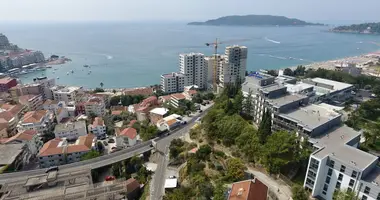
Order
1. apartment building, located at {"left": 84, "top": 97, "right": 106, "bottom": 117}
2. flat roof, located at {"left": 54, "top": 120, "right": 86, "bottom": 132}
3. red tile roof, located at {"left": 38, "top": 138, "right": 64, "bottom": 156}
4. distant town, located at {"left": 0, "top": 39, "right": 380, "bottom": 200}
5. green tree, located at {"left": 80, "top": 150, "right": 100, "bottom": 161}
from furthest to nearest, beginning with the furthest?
apartment building, located at {"left": 84, "top": 97, "right": 106, "bottom": 117} → flat roof, located at {"left": 54, "top": 120, "right": 86, "bottom": 132} → red tile roof, located at {"left": 38, "top": 138, "right": 64, "bottom": 156} → green tree, located at {"left": 80, "top": 150, "right": 100, "bottom": 161} → distant town, located at {"left": 0, "top": 39, "right": 380, "bottom": 200}

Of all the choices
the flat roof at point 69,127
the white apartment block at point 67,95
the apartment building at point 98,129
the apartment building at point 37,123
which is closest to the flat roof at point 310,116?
the apartment building at point 98,129

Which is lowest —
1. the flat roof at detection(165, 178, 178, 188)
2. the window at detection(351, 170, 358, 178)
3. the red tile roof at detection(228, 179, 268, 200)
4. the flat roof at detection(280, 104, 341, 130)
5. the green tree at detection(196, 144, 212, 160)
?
the flat roof at detection(165, 178, 178, 188)

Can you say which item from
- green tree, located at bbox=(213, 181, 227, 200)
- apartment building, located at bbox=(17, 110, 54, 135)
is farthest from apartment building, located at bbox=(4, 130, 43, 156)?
green tree, located at bbox=(213, 181, 227, 200)

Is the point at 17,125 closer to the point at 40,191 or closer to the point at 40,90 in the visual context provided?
the point at 40,90

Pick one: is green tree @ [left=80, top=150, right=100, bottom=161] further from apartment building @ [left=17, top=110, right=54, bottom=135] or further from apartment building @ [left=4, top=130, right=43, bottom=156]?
apartment building @ [left=17, top=110, right=54, bottom=135]

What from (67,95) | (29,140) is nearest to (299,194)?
(29,140)

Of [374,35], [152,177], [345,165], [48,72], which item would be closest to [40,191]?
[152,177]
